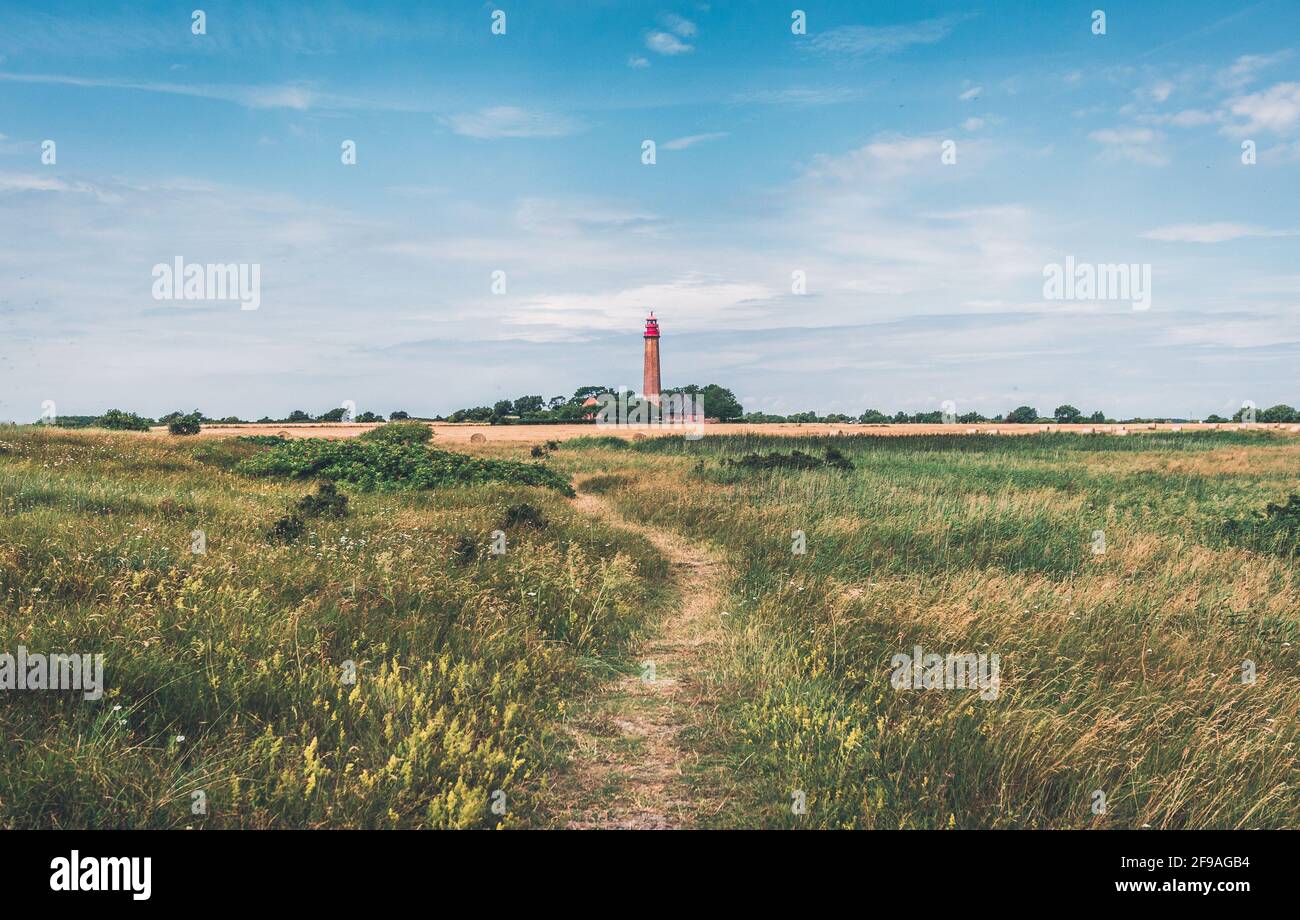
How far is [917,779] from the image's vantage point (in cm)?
454

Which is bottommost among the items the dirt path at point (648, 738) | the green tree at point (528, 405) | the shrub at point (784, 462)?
the dirt path at point (648, 738)

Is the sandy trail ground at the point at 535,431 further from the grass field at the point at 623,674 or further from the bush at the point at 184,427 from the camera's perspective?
the grass field at the point at 623,674

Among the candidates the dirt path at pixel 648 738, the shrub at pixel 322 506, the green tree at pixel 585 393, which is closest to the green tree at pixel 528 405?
the green tree at pixel 585 393

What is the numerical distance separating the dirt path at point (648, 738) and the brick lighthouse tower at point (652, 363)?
2751 inches

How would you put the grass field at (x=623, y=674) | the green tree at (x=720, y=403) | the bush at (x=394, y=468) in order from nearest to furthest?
the grass field at (x=623, y=674), the bush at (x=394, y=468), the green tree at (x=720, y=403)

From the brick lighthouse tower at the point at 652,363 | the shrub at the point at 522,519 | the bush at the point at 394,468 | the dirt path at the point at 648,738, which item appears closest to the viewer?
the dirt path at the point at 648,738

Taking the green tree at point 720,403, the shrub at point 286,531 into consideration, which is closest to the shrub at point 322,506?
the shrub at point 286,531

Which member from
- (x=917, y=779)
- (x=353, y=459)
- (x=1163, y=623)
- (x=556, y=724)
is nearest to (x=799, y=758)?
(x=917, y=779)

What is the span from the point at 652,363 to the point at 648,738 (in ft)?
241

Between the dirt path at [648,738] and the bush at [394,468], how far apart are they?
1218 cm

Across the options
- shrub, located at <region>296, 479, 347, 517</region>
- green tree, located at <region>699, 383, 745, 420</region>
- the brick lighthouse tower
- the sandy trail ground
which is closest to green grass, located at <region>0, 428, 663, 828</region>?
shrub, located at <region>296, 479, 347, 517</region>

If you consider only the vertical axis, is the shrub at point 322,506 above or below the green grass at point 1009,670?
above

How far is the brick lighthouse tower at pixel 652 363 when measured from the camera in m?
77.5

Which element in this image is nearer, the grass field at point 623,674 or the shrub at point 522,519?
the grass field at point 623,674
